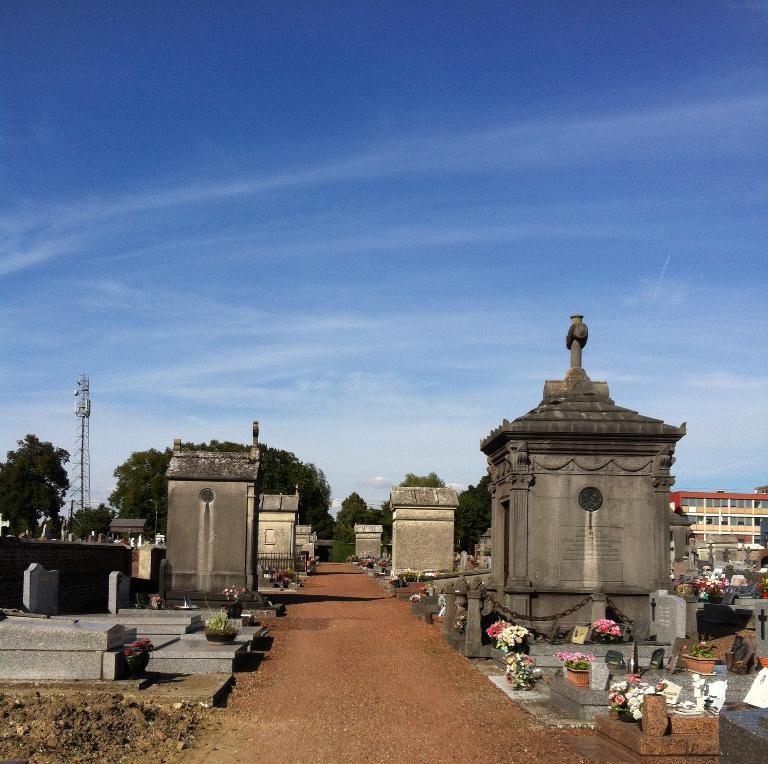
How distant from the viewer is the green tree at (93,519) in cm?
8225

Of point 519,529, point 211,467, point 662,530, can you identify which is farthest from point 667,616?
point 211,467

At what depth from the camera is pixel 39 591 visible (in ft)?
60.1

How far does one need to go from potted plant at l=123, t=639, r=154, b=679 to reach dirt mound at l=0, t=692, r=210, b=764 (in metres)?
1.26

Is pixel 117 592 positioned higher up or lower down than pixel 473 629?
higher up

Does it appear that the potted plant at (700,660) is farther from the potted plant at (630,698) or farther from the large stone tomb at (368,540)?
the large stone tomb at (368,540)

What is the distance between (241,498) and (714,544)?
117ft

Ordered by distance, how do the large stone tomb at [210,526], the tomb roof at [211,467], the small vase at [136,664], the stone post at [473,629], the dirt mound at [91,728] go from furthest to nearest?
1. the tomb roof at [211,467]
2. the large stone tomb at [210,526]
3. the stone post at [473,629]
4. the small vase at [136,664]
5. the dirt mound at [91,728]

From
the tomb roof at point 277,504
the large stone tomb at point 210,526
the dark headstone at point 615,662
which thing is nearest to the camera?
the dark headstone at point 615,662

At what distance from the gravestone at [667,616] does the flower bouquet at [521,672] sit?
12.7 ft

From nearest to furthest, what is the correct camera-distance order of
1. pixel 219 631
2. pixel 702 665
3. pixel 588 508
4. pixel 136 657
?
pixel 136 657, pixel 702 665, pixel 219 631, pixel 588 508

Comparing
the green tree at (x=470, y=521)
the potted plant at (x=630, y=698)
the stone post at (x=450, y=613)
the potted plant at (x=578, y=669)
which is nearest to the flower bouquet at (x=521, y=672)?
the potted plant at (x=578, y=669)

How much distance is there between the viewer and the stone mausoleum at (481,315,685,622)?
1852 centimetres

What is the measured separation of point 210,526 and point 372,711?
50.3 ft

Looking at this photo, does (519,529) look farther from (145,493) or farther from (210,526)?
(145,493)
